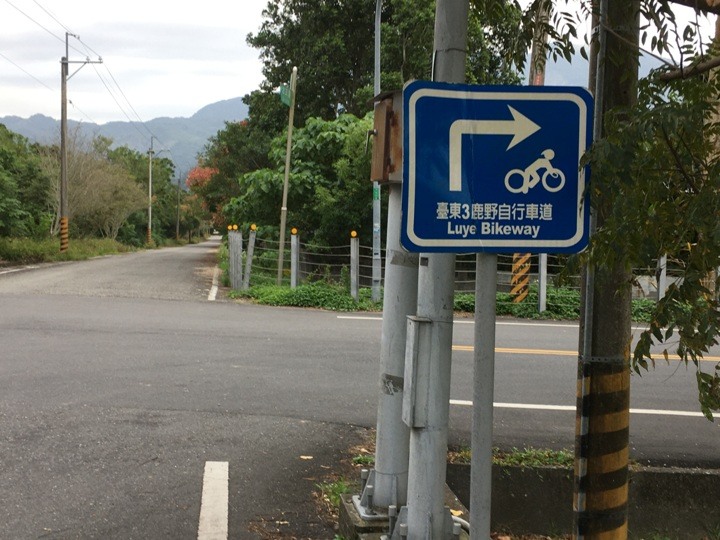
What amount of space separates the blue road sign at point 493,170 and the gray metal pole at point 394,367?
4.62ft

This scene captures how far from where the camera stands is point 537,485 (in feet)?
19.6

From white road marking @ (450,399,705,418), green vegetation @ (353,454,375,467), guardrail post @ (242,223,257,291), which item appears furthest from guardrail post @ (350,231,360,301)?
green vegetation @ (353,454,375,467)

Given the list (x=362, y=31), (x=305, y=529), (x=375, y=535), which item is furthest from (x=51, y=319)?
(x=362, y=31)

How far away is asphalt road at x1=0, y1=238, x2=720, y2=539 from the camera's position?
5.36 meters

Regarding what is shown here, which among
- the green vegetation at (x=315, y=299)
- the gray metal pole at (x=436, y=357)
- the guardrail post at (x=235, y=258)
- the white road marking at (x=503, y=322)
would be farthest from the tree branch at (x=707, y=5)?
the guardrail post at (x=235, y=258)

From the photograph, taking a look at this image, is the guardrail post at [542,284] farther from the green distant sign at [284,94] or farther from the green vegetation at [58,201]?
the green vegetation at [58,201]

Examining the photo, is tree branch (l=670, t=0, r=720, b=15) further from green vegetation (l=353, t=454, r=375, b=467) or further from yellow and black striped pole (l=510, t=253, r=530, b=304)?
yellow and black striped pole (l=510, t=253, r=530, b=304)

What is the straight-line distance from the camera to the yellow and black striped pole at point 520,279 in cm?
1681

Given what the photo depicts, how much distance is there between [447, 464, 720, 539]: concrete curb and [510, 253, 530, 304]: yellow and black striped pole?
1077cm

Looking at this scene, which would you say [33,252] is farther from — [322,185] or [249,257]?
[249,257]

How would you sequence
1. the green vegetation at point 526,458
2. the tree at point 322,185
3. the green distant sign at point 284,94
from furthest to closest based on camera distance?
1. the tree at point 322,185
2. the green distant sign at point 284,94
3. the green vegetation at point 526,458

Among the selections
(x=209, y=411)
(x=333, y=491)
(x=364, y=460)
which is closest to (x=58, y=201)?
(x=209, y=411)

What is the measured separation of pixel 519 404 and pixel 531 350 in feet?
11.0

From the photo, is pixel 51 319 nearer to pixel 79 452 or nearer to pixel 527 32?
pixel 79 452
